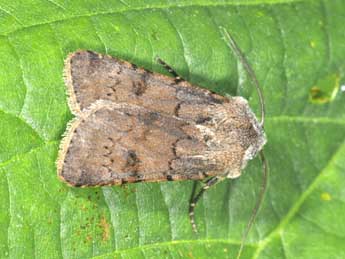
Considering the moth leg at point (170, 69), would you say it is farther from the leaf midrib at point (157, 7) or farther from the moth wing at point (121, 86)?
the leaf midrib at point (157, 7)

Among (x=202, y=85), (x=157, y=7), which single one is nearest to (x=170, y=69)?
(x=202, y=85)

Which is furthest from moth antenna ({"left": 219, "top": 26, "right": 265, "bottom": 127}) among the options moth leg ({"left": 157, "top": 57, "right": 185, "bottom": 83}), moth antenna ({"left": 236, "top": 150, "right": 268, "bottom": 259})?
moth leg ({"left": 157, "top": 57, "right": 185, "bottom": 83})

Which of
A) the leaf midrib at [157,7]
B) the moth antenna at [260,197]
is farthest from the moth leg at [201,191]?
the leaf midrib at [157,7]

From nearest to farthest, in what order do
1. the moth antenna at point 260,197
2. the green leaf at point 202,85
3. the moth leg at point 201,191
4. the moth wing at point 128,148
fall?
the green leaf at point 202,85 → the moth wing at point 128,148 → the moth leg at point 201,191 → the moth antenna at point 260,197

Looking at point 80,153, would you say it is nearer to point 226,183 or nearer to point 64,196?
point 64,196

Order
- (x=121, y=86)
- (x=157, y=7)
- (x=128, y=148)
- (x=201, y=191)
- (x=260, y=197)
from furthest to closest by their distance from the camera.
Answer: (x=260, y=197) < (x=201, y=191) < (x=157, y=7) < (x=121, y=86) < (x=128, y=148)

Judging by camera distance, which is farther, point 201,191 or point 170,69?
point 201,191

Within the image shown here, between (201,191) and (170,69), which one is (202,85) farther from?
(201,191)
